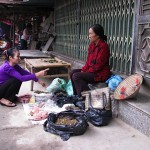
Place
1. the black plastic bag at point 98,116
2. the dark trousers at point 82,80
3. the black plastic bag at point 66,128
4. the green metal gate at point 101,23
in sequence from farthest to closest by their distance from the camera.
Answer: the dark trousers at point 82,80, the green metal gate at point 101,23, the black plastic bag at point 98,116, the black plastic bag at point 66,128

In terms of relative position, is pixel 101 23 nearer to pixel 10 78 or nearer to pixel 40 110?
pixel 10 78

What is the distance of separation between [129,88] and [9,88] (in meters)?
2.22

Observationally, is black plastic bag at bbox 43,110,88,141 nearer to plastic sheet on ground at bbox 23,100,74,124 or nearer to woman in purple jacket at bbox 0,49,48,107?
plastic sheet on ground at bbox 23,100,74,124

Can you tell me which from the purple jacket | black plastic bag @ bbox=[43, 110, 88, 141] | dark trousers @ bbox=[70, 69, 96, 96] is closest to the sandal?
the purple jacket

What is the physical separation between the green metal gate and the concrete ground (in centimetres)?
129

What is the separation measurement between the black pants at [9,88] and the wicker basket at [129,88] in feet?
6.19

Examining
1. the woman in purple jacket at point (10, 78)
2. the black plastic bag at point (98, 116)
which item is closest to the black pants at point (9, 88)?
the woman in purple jacket at point (10, 78)

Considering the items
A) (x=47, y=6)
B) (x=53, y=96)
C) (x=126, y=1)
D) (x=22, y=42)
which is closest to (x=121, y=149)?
(x=53, y=96)

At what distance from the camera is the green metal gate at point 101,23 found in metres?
4.67

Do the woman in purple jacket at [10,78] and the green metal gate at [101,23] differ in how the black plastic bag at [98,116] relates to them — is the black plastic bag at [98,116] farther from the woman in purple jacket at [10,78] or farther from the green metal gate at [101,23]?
the woman in purple jacket at [10,78]

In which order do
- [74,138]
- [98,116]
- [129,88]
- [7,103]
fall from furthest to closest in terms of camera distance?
[7,103], [129,88], [98,116], [74,138]

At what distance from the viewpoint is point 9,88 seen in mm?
4863

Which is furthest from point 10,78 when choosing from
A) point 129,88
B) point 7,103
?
point 129,88

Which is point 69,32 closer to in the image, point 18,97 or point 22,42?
point 18,97
